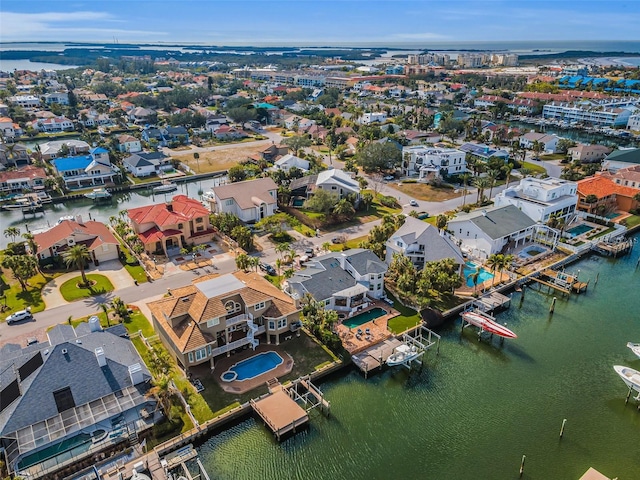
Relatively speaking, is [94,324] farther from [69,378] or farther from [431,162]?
[431,162]

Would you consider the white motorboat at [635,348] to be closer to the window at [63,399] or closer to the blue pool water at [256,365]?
the blue pool water at [256,365]

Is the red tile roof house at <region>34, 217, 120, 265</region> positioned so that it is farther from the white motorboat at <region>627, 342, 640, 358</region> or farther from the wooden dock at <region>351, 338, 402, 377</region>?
the white motorboat at <region>627, 342, 640, 358</region>

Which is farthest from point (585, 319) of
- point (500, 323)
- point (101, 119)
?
point (101, 119)

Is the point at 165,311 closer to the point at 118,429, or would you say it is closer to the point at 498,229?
the point at 118,429

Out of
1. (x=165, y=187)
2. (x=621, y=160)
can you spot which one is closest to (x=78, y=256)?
(x=165, y=187)

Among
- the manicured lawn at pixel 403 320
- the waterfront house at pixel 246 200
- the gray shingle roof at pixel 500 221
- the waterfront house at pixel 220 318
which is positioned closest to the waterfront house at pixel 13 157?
the waterfront house at pixel 246 200

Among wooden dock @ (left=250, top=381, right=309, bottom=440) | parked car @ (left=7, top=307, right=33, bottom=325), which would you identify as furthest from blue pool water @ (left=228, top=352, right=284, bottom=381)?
parked car @ (left=7, top=307, right=33, bottom=325)
